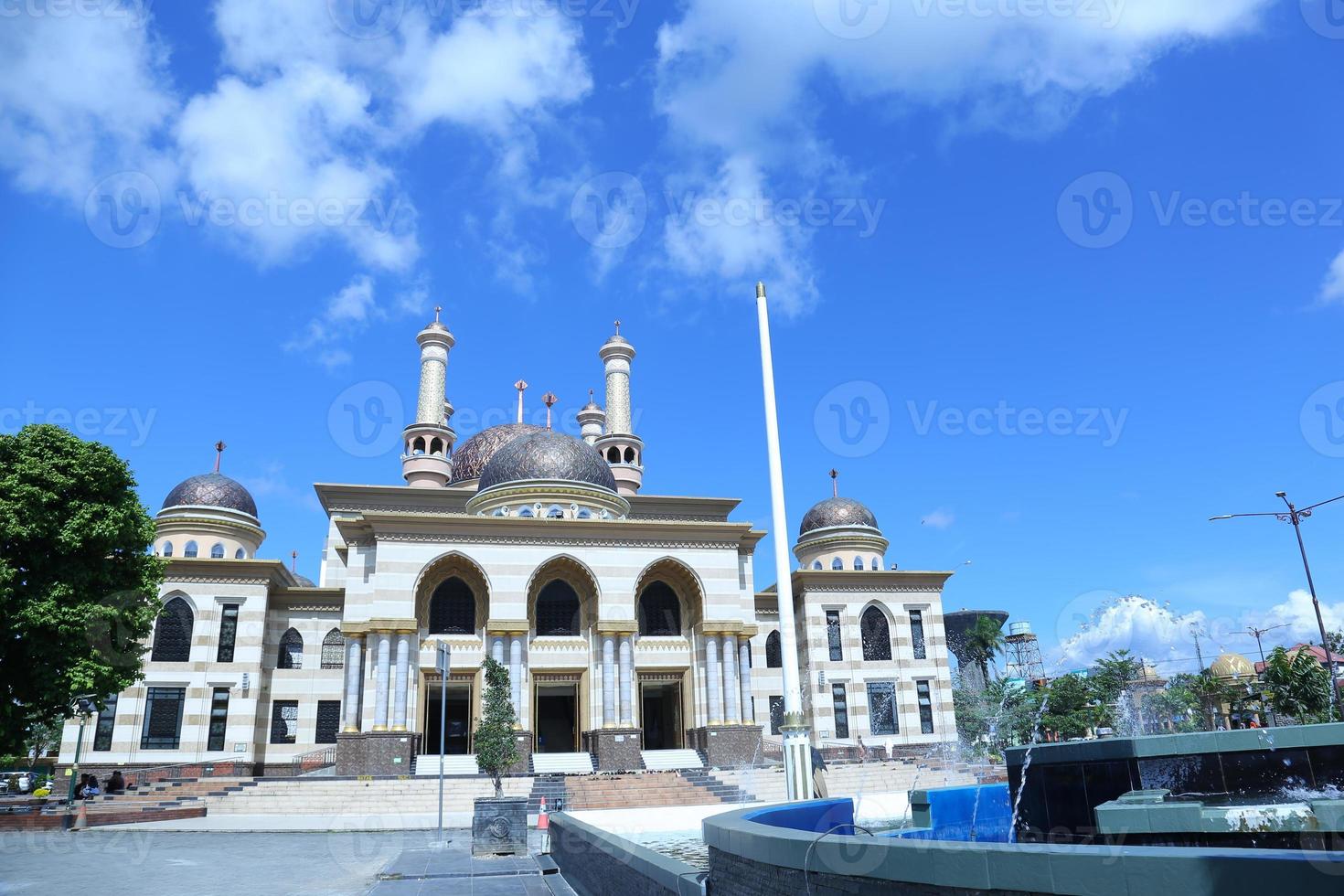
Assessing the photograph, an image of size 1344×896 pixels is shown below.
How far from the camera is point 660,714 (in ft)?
138

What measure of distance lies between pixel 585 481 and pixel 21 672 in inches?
902

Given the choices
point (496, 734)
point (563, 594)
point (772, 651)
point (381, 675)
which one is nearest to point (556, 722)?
point (563, 594)

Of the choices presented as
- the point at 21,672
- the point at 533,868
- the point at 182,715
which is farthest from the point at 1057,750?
the point at 182,715

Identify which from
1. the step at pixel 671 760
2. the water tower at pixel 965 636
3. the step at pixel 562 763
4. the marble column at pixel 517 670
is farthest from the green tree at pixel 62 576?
the water tower at pixel 965 636

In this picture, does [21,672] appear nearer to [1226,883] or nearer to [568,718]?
[568,718]

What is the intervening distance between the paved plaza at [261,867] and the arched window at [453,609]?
51.4 ft

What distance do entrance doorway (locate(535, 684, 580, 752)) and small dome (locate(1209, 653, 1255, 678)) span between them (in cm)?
6427

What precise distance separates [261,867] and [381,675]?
19257mm

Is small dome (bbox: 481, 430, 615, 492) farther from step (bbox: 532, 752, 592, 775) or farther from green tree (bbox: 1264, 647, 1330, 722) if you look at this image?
green tree (bbox: 1264, 647, 1330, 722)

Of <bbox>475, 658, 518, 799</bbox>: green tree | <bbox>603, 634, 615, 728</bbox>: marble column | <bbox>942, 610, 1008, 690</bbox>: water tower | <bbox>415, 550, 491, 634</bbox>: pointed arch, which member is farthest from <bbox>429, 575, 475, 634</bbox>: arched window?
<bbox>942, 610, 1008, 690</bbox>: water tower

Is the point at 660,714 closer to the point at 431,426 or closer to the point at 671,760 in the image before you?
the point at 671,760

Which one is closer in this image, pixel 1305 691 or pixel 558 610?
pixel 558 610

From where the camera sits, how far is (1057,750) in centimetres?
1350

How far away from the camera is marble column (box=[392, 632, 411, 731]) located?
33.9 metres
